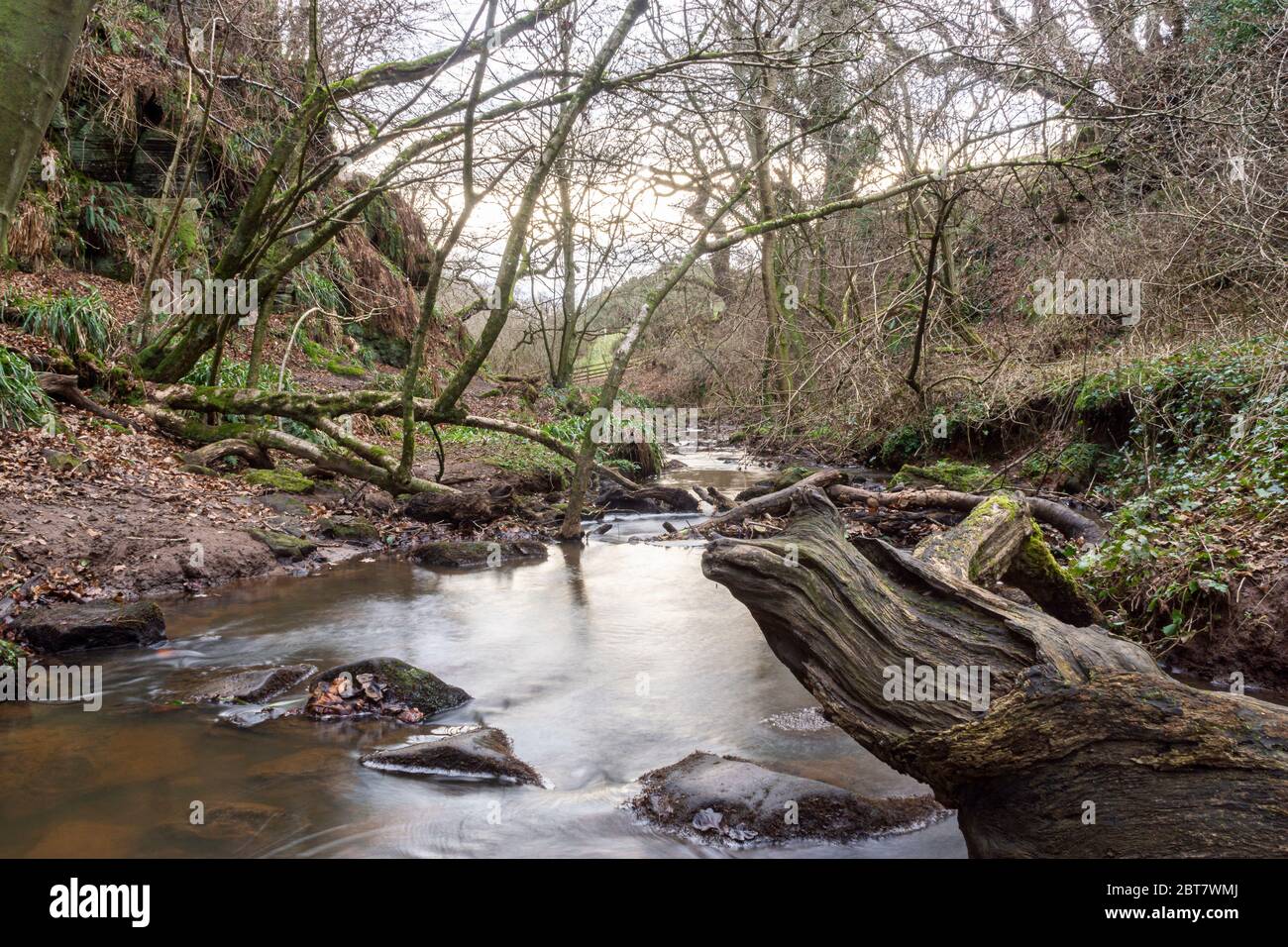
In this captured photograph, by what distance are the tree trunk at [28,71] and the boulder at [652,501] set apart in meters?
8.68

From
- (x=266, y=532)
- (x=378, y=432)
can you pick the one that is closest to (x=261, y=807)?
(x=266, y=532)

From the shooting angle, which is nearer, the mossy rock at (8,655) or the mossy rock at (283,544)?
the mossy rock at (8,655)

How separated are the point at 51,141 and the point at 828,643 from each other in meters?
16.0

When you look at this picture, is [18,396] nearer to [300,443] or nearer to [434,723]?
[300,443]

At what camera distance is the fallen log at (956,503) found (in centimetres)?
682

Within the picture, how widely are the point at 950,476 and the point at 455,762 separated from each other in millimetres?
8570

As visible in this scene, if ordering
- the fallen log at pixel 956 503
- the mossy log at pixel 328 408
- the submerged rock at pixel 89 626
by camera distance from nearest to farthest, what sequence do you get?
the submerged rock at pixel 89 626 < the fallen log at pixel 956 503 < the mossy log at pixel 328 408

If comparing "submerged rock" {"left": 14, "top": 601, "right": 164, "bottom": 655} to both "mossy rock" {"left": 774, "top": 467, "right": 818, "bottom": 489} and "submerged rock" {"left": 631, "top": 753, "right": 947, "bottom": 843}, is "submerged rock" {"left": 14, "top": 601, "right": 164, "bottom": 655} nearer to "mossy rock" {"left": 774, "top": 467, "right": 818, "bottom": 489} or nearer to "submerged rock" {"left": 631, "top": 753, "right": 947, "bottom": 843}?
"submerged rock" {"left": 631, "top": 753, "right": 947, "bottom": 843}

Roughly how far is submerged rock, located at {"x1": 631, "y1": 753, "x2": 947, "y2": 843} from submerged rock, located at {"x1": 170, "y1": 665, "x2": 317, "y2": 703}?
2566 millimetres

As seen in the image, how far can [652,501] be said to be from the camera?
11.8 meters

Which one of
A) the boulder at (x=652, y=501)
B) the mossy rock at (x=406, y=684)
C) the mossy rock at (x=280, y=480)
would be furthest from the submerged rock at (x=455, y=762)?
the boulder at (x=652, y=501)

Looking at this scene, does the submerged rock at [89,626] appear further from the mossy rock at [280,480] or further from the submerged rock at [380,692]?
the mossy rock at [280,480]
